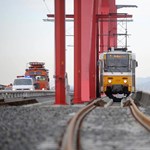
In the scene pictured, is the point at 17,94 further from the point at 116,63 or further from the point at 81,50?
the point at 116,63

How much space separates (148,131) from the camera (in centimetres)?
1030

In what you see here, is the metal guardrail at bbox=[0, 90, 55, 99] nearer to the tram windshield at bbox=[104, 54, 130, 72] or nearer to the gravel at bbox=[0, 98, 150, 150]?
the tram windshield at bbox=[104, 54, 130, 72]

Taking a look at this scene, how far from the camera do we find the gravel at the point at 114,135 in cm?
806

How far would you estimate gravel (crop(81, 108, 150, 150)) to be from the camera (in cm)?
806

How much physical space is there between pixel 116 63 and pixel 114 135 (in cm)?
2183

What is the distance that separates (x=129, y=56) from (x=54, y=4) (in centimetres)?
892

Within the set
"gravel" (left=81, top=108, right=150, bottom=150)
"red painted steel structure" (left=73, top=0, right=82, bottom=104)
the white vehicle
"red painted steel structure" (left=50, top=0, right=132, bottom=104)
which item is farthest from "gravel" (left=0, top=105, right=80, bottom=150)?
the white vehicle

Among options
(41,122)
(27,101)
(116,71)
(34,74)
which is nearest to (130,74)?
(116,71)

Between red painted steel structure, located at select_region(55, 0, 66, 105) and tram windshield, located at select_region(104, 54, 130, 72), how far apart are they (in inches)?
305

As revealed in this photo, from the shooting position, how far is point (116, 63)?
31203mm

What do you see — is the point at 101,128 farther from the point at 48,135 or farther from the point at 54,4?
the point at 54,4

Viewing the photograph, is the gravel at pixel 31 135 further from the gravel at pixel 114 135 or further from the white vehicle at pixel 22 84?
the white vehicle at pixel 22 84

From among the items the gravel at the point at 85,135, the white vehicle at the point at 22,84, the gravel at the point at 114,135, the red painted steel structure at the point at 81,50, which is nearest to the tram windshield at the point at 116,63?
the red painted steel structure at the point at 81,50

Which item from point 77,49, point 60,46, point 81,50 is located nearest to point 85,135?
point 60,46
